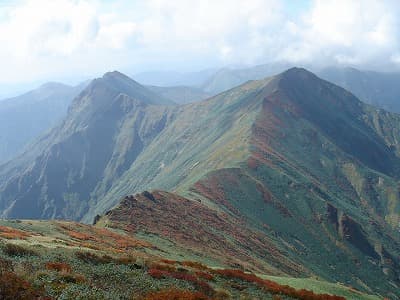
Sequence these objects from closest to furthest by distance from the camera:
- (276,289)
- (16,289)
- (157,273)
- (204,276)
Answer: (16,289) → (157,273) → (204,276) → (276,289)

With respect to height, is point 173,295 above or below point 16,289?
above

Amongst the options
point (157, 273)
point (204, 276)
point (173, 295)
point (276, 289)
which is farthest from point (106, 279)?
point (276, 289)

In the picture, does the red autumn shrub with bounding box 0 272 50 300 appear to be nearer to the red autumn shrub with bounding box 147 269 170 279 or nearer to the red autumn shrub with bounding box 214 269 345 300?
the red autumn shrub with bounding box 147 269 170 279

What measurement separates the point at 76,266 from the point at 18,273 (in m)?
6.63

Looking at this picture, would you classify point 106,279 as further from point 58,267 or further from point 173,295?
point 173,295

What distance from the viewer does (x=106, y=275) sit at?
109 ft

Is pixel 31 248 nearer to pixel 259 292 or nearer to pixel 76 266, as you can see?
pixel 76 266

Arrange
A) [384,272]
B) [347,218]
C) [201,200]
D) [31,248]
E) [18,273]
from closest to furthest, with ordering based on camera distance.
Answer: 1. [18,273]
2. [31,248]
3. [201,200]
4. [384,272]
5. [347,218]

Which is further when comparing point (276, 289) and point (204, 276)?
point (276, 289)

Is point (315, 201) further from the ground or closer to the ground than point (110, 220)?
further from the ground

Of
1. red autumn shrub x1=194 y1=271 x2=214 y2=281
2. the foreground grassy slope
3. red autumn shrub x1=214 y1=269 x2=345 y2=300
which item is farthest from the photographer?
red autumn shrub x1=214 y1=269 x2=345 y2=300

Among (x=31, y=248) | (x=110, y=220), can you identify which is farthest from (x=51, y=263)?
(x=110, y=220)

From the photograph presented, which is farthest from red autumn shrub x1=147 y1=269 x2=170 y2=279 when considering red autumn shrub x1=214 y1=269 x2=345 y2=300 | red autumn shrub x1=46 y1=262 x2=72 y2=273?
red autumn shrub x1=214 y1=269 x2=345 y2=300

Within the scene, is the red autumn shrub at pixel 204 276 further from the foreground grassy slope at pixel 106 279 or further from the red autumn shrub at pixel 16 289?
the red autumn shrub at pixel 16 289
